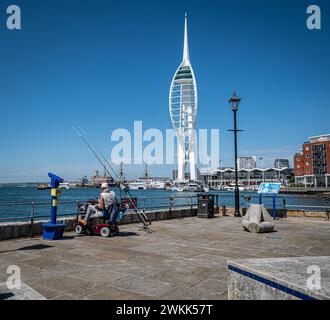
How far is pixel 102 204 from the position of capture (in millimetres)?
9680

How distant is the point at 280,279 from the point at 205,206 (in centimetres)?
1228

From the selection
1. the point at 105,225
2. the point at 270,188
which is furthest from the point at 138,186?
the point at 105,225

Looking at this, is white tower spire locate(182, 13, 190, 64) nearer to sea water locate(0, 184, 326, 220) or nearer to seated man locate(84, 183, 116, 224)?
sea water locate(0, 184, 326, 220)

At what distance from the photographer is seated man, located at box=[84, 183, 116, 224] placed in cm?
968

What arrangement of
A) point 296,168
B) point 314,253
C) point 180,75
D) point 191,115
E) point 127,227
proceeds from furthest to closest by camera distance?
point 180,75
point 191,115
point 296,168
point 127,227
point 314,253

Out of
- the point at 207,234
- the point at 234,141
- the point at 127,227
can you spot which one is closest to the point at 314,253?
the point at 207,234

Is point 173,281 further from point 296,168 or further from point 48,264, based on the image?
point 296,168

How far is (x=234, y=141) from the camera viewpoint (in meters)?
17.1

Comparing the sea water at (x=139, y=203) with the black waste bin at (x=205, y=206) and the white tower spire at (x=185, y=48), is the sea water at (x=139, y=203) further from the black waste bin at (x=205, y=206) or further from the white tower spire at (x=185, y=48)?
the white tower spire at (x=185, y=48)

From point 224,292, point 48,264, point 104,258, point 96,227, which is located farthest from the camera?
point 96,227

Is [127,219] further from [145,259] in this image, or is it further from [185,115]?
[185,115]

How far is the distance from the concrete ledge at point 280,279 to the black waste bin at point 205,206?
11070 mm

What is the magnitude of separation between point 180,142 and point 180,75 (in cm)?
3548

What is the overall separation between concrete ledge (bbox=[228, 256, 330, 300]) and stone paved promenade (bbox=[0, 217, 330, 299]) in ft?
2.60
